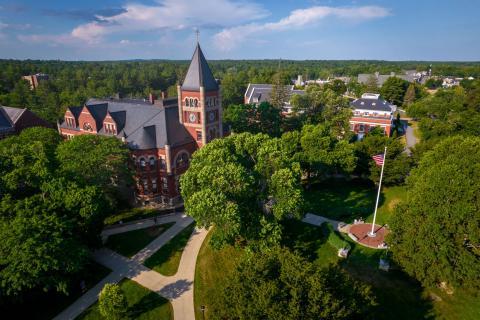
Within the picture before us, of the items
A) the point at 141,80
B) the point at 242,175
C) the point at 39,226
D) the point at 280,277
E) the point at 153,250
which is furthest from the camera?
the point at 141,80

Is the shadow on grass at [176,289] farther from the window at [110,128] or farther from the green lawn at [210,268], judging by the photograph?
the window at [110,128]

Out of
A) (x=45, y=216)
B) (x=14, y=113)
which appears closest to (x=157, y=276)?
(x=45, y=216)

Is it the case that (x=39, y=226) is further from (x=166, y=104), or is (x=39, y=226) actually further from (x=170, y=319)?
(x=166, y=104)

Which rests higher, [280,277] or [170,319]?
[280,277]

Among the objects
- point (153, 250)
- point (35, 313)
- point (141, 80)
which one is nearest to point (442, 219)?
point (153, 250)

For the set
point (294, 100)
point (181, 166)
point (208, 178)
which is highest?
point (294, 100)

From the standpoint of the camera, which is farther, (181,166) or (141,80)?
(141,80)

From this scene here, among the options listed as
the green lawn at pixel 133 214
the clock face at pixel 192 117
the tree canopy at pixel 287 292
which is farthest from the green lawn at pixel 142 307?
the clock face at pixel 192 117
